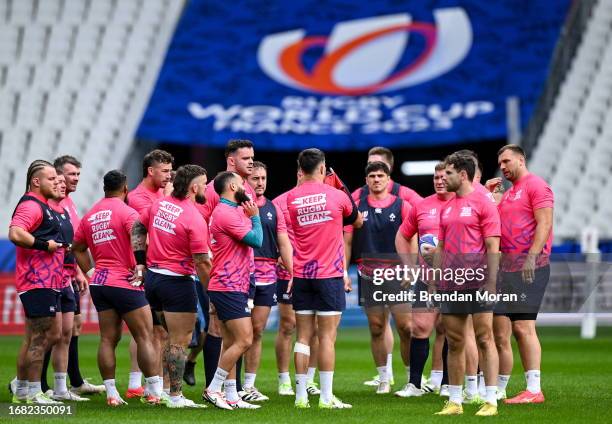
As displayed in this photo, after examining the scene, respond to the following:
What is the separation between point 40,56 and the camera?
32406 mm

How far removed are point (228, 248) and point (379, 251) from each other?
2.81 meters

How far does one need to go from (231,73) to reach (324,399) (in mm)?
21112

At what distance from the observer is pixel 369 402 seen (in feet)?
38.2

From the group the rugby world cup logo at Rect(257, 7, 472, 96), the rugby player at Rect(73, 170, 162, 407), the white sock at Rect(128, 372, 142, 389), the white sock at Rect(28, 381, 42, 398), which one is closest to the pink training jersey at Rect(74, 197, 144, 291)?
the rugby player at Rect(73, 170, 162, 407)

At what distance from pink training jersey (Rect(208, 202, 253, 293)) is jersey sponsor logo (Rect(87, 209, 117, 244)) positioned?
43.1 inches

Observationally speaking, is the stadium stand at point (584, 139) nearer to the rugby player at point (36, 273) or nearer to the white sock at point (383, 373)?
the white sock at point (383, 373)

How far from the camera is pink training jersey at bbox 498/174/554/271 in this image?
11.2 metres

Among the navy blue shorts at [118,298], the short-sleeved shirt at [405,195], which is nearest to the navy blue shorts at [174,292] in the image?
the navy blue shorts at [118,298]

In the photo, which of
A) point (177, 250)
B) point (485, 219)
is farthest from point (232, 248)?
point (485, 219)

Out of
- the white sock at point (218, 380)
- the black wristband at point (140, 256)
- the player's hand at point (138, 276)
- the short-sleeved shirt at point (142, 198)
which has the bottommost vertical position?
the white sock at point (218, 380)

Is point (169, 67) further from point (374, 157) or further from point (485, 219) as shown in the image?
point (485, 219)

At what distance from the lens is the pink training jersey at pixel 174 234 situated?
35.8 feet

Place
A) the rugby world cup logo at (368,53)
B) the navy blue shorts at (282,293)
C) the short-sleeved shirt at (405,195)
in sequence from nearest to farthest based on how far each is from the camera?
the navy blue shorts at (282,293)
the short-sleeved shirt at (405,195)
the rugby world cup logo at (368,53)

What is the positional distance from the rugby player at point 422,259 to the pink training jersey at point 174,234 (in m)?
2.32
